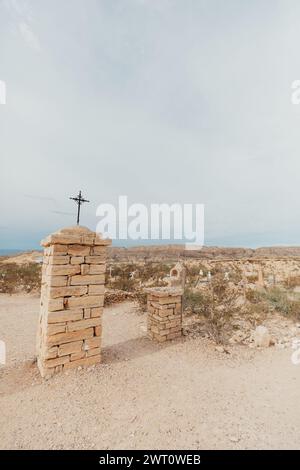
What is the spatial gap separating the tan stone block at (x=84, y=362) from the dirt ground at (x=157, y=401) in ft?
0.45

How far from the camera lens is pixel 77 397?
11.6 feet

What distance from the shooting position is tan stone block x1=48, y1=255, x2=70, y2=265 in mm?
4004

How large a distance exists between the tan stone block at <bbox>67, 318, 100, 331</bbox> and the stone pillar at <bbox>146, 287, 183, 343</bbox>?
1.88 metres

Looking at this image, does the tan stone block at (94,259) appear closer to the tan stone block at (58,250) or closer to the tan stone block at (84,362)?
the tan stone block at (58,250)

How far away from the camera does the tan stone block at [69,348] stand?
13.3ft

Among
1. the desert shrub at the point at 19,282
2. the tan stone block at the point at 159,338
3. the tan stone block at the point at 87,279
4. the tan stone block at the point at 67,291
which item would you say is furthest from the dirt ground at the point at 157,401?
the desert shrub at the point at 19,282

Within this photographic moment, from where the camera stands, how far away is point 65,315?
4086 mm

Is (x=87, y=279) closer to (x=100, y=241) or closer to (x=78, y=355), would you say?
(x=100, y=241)

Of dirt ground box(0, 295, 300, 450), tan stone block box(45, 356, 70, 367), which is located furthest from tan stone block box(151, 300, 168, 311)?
tan stone block box(45, 356, 70, 367)

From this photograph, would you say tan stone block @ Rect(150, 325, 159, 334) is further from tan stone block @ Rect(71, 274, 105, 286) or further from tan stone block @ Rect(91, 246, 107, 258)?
tan stone block @ Rect(91, 246, 107, 258)

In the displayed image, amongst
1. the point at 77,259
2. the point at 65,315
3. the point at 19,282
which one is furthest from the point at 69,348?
the point at 19,282

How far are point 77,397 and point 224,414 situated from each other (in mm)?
2069
